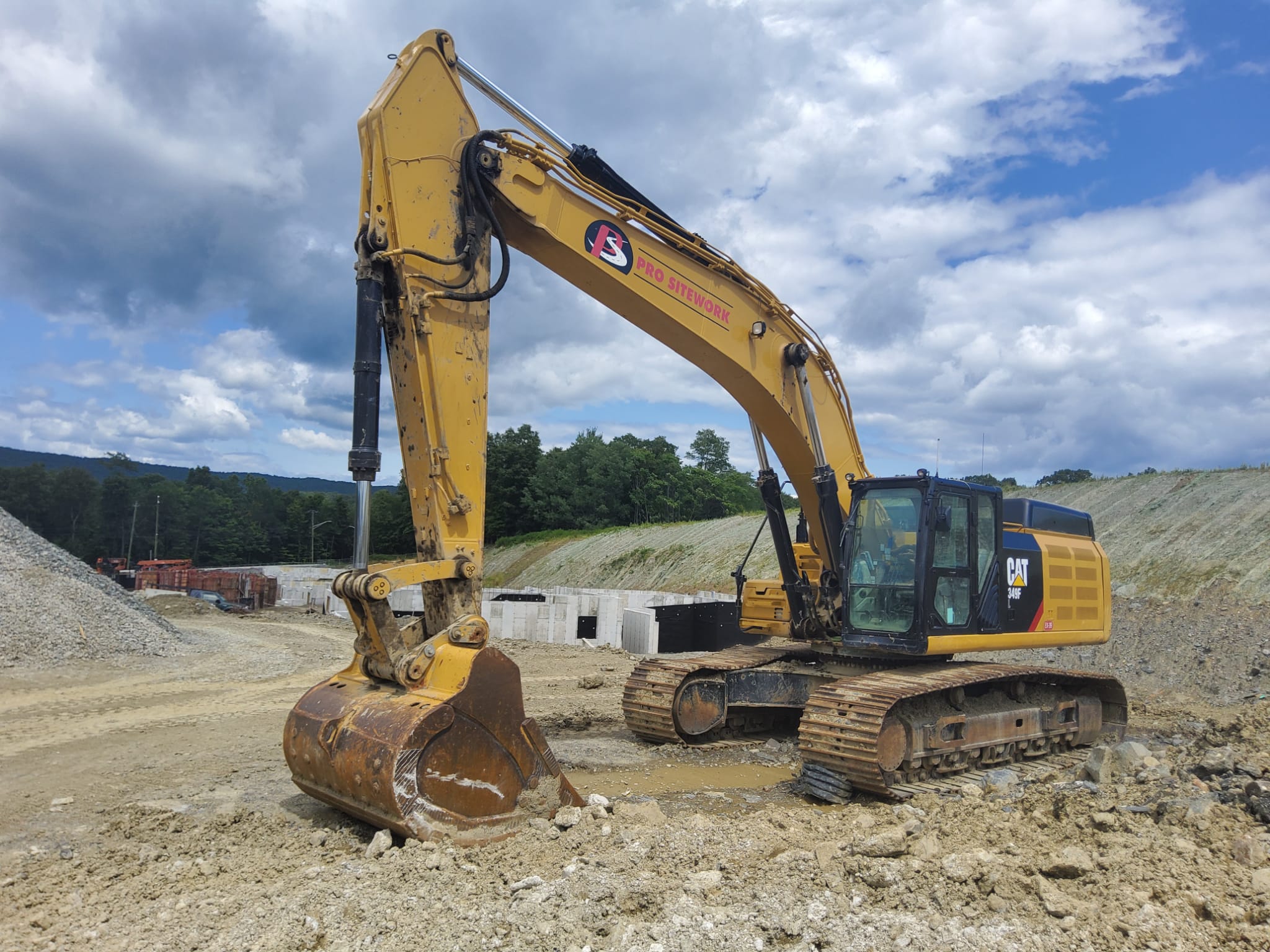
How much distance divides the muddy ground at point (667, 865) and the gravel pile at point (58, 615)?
25.7 feet

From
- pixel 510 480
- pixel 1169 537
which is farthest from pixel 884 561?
pixel 510 480

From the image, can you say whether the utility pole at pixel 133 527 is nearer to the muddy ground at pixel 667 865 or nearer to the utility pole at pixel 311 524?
the utility pole at pixel 311 524

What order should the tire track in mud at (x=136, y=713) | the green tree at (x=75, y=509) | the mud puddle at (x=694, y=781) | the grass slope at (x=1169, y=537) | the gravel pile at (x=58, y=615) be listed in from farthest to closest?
1. the green tree at (x=75, y=509)
2. the grass slope at (x=1169, y=537)
3. the gravel pile at (x=58, y=615)
4. the tire track in mud at (x=136, y=713)
5. the mud puddle at (x=694, y=781)

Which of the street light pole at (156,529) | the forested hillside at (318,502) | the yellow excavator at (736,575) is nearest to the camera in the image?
the yellow excavator at (736,575)

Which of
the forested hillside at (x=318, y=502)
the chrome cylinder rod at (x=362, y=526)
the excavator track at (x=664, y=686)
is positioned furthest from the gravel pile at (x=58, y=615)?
the forested hillside at (x=318, y=502)

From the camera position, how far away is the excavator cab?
7504 millimetres

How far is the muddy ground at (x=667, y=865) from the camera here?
3.92 metres

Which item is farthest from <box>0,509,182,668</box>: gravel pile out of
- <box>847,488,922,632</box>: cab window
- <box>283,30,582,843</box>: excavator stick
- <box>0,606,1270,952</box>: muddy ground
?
<box>847,488,922,632</box>: cab window

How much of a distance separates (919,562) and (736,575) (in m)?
2.60

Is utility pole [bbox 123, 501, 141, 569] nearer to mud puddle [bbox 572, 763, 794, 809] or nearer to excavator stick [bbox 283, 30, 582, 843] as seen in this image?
mud puddle [bbox 572, 763, 794, 809]

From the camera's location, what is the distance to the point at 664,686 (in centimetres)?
840

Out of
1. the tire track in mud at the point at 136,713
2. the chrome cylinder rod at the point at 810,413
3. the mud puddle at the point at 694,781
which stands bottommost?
the tire track in mud at the point at 136,713

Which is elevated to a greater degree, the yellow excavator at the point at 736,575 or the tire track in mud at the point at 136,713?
the yellow excavator at the point at 736,575

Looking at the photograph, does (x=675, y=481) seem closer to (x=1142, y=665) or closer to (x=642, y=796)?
(x=1142, y=665)
